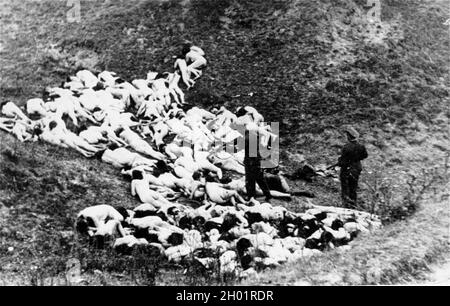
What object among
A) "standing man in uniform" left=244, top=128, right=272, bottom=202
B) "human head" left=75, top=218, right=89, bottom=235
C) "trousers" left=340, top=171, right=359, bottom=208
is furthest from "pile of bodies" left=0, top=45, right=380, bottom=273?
"trousers" left=340, top=171, right=359, bottom=208

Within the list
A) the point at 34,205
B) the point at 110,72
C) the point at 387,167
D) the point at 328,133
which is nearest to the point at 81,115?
the point at 110,72

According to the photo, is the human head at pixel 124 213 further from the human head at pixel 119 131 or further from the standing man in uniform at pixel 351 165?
the standing man in uniform at pixel 351 165

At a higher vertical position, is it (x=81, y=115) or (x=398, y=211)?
(x=81, y=115)

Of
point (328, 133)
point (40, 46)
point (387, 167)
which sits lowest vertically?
point (387, 167)

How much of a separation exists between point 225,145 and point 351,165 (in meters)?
3.07

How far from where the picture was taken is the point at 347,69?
13211 mm

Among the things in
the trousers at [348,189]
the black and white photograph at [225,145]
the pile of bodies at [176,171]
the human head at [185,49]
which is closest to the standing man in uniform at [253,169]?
the black and white photograph at [225,145]

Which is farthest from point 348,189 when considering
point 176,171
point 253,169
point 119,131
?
point 119,131

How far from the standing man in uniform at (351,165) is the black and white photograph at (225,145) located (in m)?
0.03

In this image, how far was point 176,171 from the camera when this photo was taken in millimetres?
9562

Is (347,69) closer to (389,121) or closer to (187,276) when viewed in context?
(389,121)

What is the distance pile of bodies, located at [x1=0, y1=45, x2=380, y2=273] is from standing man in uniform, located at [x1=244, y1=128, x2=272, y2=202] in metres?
0.24

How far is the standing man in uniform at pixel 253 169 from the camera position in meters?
8.97

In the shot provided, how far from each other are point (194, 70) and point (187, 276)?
845 cm
